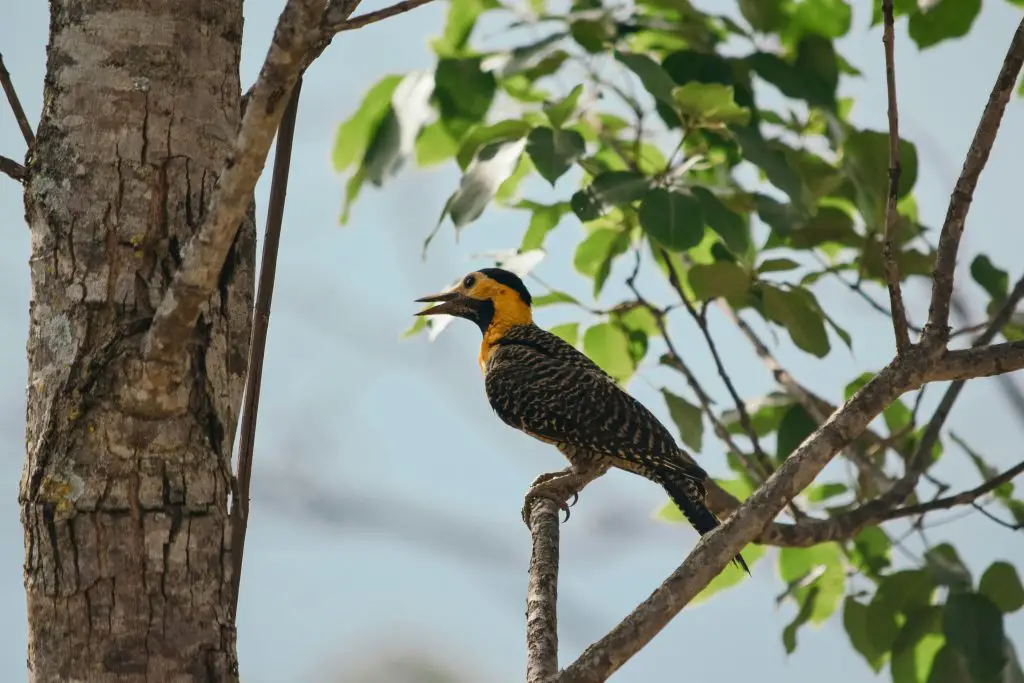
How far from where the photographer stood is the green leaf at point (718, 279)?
3.71m

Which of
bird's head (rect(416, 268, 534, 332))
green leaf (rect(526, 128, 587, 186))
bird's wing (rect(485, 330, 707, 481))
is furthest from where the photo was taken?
bird's head (rect(416, 268, 534, 332))

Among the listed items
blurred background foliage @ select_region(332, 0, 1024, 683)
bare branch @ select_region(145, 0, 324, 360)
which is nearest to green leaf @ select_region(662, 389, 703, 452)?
blurred background foliage @ select_region(332, 0, 1024, 683)

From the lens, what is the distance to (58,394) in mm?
1898

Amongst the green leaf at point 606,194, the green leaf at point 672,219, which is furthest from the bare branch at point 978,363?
the green leaf at point 606,194

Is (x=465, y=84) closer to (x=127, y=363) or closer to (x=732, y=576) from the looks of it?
(x=732, y=576)

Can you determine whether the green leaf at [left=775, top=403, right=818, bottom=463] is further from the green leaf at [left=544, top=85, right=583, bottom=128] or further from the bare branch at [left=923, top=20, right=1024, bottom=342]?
the bare branch at [left=923, top=20, right=1024, bottom=342]

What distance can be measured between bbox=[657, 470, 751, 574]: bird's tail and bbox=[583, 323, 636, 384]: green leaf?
46 centimetres

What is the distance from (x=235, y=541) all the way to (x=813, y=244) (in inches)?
107

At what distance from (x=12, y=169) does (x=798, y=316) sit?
101 inches

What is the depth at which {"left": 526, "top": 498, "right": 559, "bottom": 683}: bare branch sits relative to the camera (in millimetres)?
2422

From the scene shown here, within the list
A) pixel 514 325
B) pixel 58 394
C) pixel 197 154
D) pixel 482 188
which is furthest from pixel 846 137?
pixel 58 394

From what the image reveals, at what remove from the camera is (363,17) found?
176 cm

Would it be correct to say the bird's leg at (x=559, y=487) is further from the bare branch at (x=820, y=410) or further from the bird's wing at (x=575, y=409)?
the bare branch at (x=820, y=410)

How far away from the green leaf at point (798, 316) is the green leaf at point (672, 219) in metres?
0.56
